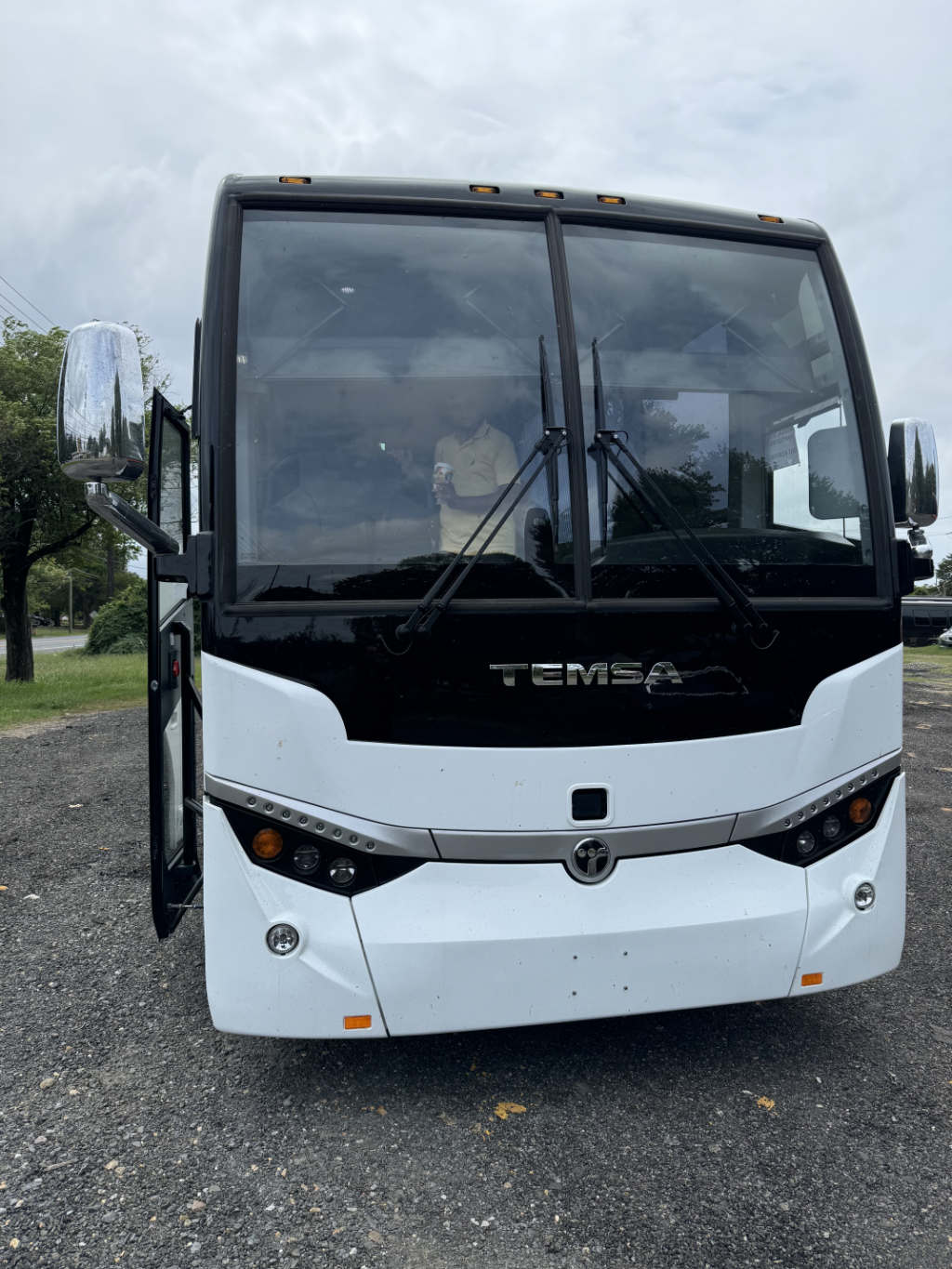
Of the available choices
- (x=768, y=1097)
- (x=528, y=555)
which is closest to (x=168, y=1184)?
(x=768, y=1097)

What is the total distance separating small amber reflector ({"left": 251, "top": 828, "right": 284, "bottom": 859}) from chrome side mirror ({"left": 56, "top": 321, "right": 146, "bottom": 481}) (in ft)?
3.67

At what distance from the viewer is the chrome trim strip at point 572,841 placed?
2.81 metres

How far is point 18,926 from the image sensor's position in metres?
4.66

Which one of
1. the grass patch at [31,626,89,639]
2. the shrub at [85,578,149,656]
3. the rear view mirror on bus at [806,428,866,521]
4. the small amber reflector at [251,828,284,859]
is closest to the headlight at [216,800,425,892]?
the small amber reflector at [251,828,284,859]

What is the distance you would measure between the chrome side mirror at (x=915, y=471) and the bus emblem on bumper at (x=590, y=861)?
5.37 ft

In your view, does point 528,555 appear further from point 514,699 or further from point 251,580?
point 251,580

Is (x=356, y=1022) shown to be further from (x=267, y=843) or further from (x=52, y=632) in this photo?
(x=52, y=632)

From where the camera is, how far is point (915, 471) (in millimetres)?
3316

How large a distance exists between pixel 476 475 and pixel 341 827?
1.16 m

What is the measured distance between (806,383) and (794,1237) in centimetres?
264

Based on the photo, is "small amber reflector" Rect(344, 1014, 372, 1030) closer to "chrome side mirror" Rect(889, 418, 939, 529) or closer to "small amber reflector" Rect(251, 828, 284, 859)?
"small amber reflector" Rect(251, 828, 284, 859)

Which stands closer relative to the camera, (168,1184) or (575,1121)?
(168,1184)

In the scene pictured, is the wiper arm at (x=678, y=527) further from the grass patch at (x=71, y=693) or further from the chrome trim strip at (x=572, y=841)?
the grass patch at (x=71, y=693)

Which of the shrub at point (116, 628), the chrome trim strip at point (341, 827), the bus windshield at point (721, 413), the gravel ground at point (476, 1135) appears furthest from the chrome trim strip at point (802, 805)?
the shrub at point (116, 628)
